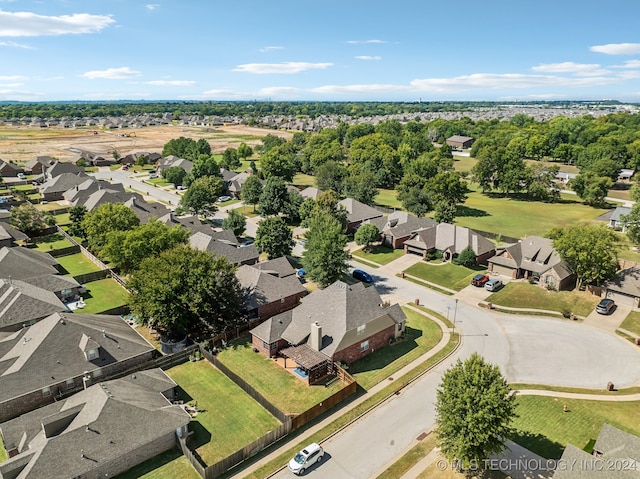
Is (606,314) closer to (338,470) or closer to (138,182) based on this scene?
(338,470)

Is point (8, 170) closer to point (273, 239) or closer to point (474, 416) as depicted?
point (273, 239)

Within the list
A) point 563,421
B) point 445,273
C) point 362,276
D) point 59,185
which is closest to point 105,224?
point 362,276

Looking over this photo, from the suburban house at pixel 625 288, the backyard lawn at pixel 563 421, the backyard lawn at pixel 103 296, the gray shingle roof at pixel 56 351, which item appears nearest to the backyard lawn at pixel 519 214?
the suburban house at pixel 625 288

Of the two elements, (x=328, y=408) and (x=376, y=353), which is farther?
(x=376, y=353)

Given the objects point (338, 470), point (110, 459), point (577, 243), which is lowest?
point (338, 470)

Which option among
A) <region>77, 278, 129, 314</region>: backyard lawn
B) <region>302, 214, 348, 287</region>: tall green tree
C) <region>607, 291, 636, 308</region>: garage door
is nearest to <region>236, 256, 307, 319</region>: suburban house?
<region>302, 214, 348, 287</region>: tall green tree

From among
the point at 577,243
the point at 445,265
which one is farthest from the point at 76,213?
the point at 577,243
